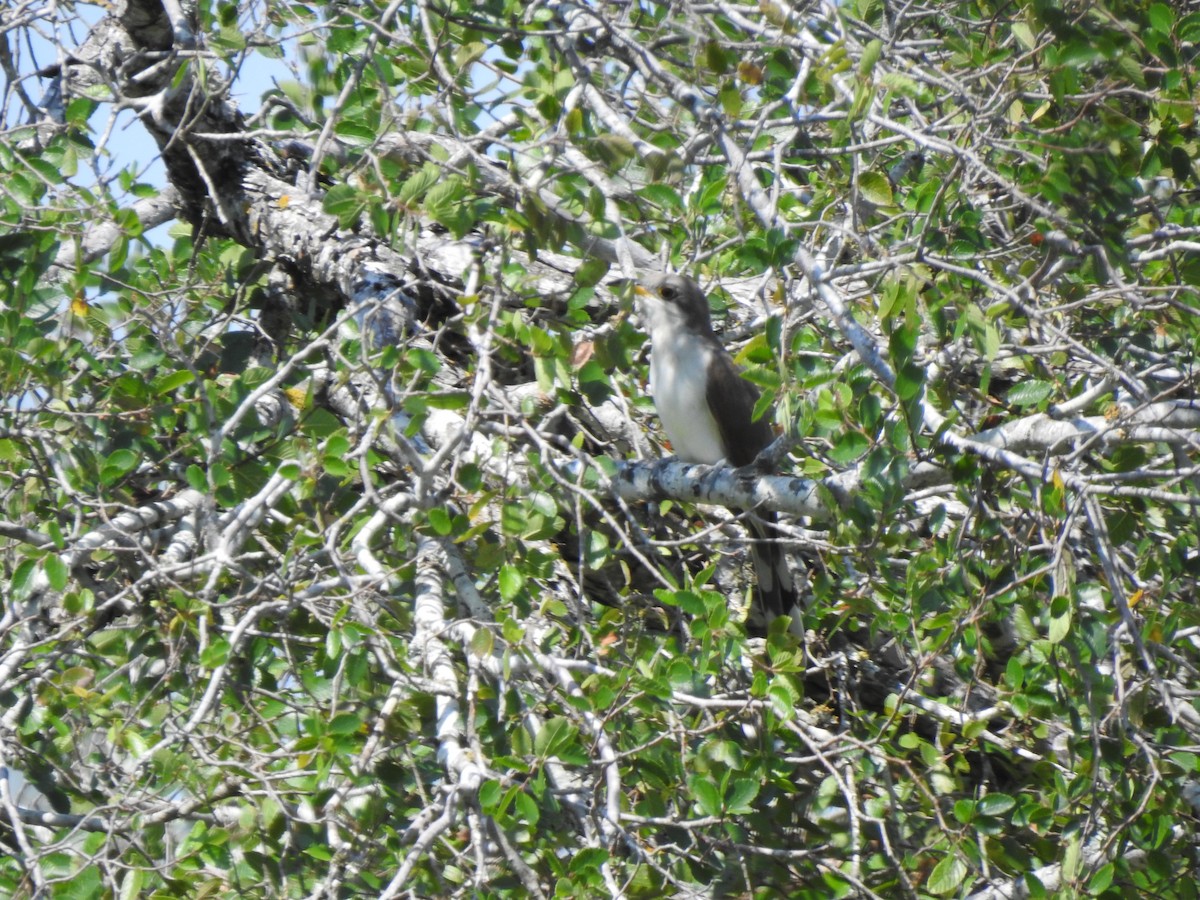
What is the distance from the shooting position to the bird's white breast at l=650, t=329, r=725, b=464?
6184 millimetres

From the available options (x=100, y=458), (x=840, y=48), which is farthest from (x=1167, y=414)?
(x=100, y=458)

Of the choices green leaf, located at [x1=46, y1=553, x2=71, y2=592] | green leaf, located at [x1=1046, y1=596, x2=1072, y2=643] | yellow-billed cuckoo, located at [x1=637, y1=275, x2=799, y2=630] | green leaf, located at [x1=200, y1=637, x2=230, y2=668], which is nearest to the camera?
green leaf, located at [x1=1046, y1=596, x2=1072, y2=643]

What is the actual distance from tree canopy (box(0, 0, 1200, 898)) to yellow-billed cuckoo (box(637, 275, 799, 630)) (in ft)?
3.91

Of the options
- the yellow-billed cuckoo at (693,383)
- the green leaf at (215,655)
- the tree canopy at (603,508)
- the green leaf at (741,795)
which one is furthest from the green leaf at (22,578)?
the yellow-billed cuckoo at (693,383)

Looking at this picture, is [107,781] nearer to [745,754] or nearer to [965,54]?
[745,754]

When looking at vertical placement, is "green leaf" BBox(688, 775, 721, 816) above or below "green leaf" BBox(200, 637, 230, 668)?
below

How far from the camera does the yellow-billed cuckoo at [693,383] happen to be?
616 centimetres

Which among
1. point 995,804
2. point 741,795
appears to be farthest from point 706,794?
point 995,804

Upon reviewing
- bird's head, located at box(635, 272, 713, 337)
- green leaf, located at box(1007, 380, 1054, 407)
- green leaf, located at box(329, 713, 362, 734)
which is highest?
green leaf, located at box(1007, 380, 1054, 407)

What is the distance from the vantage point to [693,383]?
6262 millimetres

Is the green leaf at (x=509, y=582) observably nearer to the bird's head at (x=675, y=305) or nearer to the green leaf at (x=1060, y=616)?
the green leaf at (x=1060, y=616)

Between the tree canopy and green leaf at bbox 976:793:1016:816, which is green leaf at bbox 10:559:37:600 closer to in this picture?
the tree canopy

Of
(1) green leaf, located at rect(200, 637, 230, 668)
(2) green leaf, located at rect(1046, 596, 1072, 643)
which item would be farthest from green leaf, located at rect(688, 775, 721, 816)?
(1) green leaf, located at rect(200, 637, 230, 668)

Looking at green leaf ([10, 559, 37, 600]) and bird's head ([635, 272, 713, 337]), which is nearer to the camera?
green leaf ([10, 559, 37, 600])
